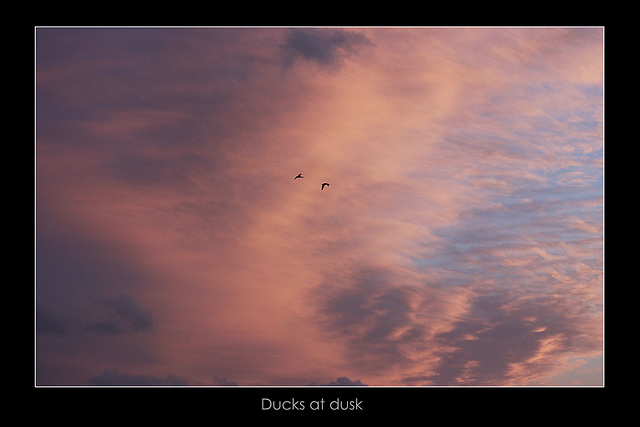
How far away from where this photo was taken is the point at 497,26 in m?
50.7

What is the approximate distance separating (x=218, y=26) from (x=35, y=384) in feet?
117

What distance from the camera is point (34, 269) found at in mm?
50625

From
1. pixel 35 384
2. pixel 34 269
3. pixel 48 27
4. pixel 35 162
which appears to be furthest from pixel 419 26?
pixel 35 384

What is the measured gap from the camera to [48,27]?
51.2 m
